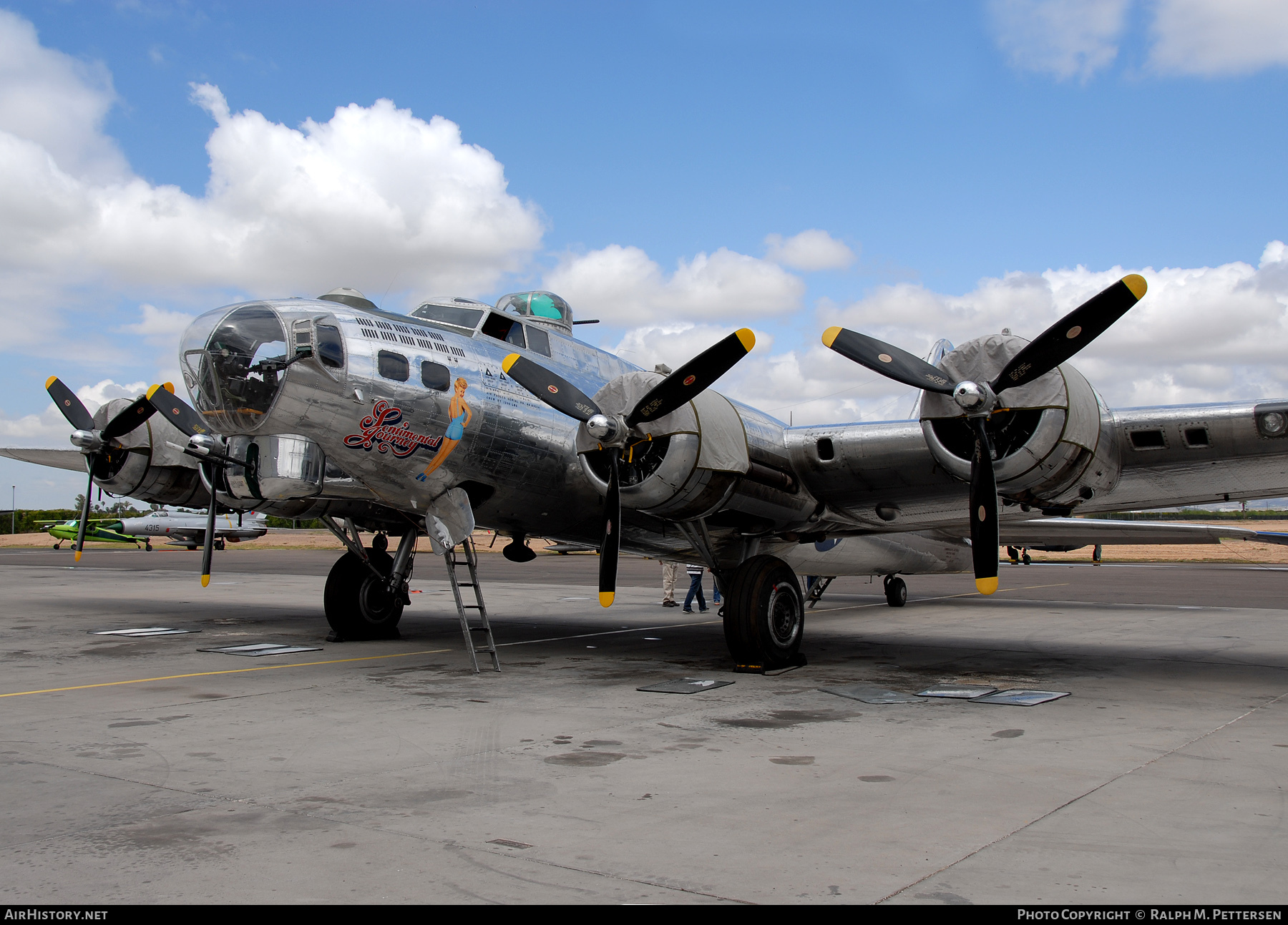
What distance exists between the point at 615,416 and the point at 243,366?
3.80 m

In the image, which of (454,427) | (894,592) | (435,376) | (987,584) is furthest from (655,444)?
(894,592)

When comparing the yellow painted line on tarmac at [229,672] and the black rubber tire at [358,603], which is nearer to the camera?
the yellow painted line on tarmac at [229,672]

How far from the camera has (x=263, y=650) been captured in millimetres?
12578

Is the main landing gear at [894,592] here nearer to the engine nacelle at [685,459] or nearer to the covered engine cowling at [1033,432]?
the engine nacelle at [685,459]

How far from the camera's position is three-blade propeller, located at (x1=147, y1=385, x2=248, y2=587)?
12.6 meters

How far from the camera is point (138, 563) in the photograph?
41250 millimetres

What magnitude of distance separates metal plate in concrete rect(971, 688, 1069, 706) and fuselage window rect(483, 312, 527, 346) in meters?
6.72

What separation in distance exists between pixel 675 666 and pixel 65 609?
14.3 m

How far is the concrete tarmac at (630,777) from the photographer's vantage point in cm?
392

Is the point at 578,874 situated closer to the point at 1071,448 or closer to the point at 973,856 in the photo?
the point at 973,856

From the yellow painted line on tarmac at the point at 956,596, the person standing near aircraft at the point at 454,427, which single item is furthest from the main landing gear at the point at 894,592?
the person standing near aircraft at the point at 454,427

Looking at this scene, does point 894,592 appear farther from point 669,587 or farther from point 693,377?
point 693,377

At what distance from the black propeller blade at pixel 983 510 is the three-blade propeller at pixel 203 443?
31.0 ft

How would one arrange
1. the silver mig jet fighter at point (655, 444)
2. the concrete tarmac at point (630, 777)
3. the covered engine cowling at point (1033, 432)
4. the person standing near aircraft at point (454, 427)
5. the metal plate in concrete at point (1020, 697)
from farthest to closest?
1. the person standing near aircraft at point (454, 427)
2. the silver mig jet fighter at point (655, 444)
3. the covered engine cowling at point (1033, 432)
4. the metal plate in concrete at point (1020, 697)
5. the concrete tarmac at point (630, 777)
